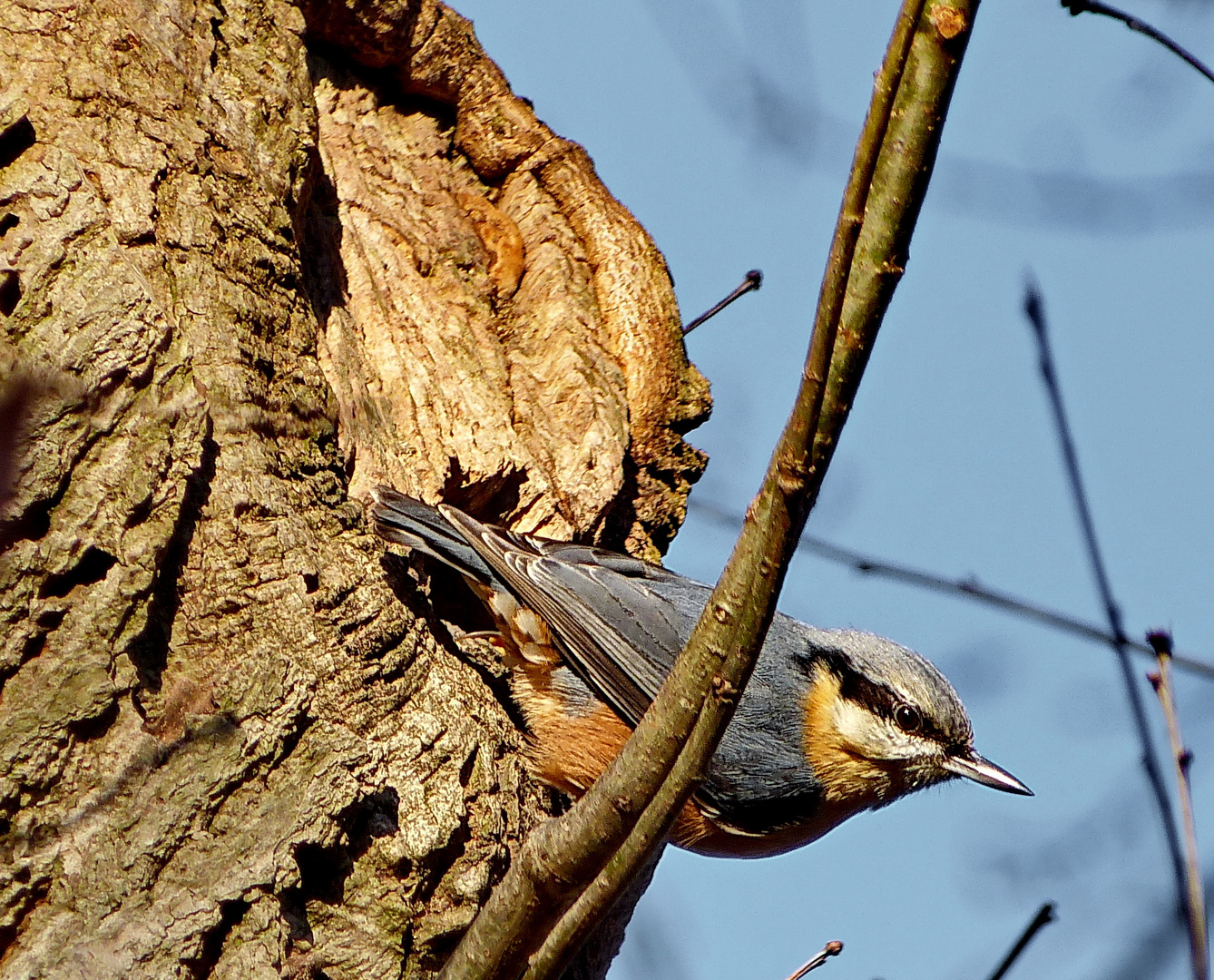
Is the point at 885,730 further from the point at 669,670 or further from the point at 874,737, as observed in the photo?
the point at 669,670

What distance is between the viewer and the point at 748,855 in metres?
3.65

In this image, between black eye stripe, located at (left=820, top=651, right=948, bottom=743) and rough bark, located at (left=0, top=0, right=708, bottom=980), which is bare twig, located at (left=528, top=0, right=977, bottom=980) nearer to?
rough bark, located at (left=0, top=0, right=708, bottom=980)

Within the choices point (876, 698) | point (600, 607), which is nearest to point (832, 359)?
point (600, 607)

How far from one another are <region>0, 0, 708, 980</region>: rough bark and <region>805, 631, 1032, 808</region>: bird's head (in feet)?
2.53

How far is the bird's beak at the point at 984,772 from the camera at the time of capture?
11.6 ft

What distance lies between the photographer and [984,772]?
140 inches

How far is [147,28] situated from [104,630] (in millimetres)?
1403

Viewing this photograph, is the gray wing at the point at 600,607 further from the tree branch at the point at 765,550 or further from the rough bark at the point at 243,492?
the tree branch at the point at 765,550

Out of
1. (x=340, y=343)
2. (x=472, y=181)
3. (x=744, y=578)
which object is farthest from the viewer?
(x=472, y=181)

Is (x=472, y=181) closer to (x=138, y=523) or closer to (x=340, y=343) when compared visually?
(x=340, y=343)

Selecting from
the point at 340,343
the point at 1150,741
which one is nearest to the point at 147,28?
the point at 340,343

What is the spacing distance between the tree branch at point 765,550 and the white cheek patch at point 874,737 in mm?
1677

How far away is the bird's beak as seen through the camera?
354cm

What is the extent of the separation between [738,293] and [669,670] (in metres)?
1.33
